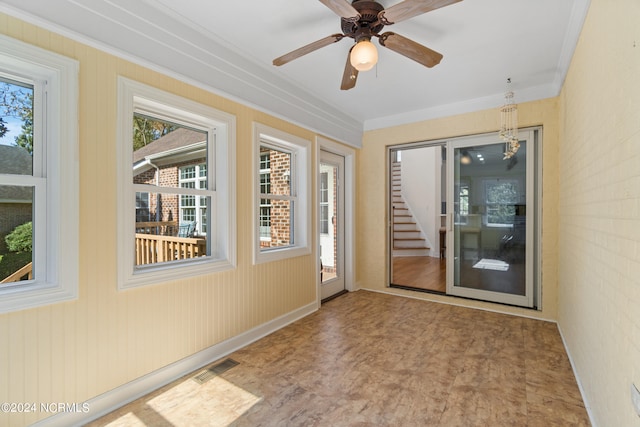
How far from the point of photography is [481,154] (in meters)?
3.82

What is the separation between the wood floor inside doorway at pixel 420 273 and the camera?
15.2ft

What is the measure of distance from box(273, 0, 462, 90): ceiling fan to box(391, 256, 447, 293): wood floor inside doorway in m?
3.40

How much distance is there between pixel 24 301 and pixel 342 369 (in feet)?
6.83

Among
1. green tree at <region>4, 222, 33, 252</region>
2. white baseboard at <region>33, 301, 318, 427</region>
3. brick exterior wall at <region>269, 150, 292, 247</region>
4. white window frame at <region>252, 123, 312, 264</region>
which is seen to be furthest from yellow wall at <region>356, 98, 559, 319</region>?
green tree at <region>4, 222, 33, 252</region>

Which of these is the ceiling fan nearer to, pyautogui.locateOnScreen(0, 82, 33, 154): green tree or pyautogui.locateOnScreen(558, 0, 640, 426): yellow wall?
pyautogui.locateOnScreen(558, 0, 640, 426): yellow wall

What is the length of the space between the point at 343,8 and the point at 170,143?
167 cm

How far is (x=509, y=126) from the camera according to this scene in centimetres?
349

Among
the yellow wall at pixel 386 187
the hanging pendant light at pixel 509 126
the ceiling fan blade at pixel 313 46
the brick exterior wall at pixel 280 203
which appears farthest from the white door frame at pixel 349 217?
the ceiling fan blade at pixel 313 46

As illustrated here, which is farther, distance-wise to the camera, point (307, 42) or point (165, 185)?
point (307, 42)

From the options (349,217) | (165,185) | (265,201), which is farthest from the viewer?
(349,217)

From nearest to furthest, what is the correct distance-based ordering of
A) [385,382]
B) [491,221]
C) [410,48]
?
[410,48], [385,382], [491,221]

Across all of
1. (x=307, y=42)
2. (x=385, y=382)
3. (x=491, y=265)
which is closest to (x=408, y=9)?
(x=307, y=42)

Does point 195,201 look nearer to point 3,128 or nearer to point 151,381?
point 3,128

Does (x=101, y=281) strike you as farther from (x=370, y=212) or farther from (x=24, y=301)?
(x=370, y=212)
